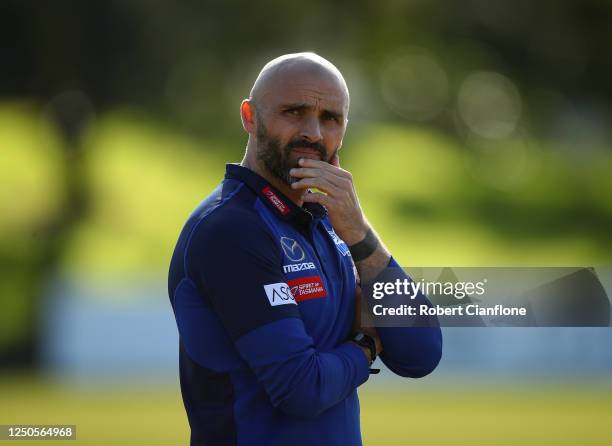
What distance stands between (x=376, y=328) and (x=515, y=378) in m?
9.40

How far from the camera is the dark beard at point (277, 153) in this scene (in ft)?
9.39

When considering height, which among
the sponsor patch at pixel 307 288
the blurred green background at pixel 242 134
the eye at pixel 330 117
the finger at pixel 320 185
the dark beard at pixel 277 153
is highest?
the blurred green background at pixel 242 134

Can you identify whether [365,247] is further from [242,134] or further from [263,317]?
[242,134]

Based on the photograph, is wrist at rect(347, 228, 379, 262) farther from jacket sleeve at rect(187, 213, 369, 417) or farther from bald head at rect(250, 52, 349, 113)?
bald head at rect(250, 52, 349, 113)

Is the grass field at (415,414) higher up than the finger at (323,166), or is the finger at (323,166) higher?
the grass field at (415,414)

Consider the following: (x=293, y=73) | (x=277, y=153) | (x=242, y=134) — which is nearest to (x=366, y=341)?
(x=277, y=153)

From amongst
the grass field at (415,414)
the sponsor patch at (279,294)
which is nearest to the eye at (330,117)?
the sponsor patch at (279,294)

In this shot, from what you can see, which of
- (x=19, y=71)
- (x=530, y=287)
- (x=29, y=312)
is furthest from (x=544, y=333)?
(x=19, y=71)

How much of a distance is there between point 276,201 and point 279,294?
40 cm

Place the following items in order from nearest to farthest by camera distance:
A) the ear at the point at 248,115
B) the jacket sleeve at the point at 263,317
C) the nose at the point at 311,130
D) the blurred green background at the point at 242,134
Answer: the jacket sleeve at the point at 263,317
the nose at the point at 311,130
the ear at the point at 248,115
the blurred green background at the point at 242,134

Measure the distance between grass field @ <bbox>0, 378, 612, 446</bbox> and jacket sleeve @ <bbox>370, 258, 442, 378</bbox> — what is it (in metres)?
6.68

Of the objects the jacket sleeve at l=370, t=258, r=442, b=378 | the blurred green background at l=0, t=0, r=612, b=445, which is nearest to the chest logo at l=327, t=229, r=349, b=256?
the jacket sleeve at l=370, t=258, r=442, b=378

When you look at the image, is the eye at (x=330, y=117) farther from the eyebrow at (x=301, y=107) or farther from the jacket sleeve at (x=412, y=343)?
the jacket sleeve at (x=412, y=343)

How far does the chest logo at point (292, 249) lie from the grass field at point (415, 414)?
6935 millimetres
